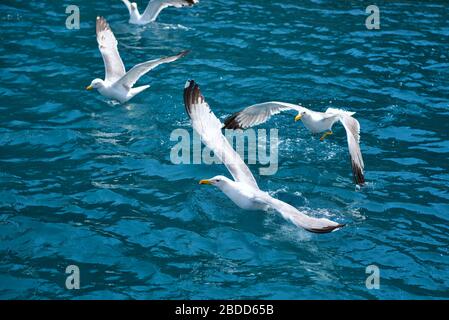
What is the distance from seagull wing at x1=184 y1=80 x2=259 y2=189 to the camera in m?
10.5

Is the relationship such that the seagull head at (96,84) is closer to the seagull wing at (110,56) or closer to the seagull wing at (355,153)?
the seagull wing at (110,56)

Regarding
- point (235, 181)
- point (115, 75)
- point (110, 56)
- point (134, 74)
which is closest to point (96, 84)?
point (115, 75)

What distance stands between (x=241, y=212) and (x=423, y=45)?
753cm

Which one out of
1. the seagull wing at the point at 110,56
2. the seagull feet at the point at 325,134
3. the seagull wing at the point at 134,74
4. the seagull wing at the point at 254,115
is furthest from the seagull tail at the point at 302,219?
the seagull wing at the point at 110,56

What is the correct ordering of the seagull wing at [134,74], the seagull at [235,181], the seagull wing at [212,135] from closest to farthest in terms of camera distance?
the seagull at [235,181], the seagull wing at [212,135], the seagull wing at [134,74]

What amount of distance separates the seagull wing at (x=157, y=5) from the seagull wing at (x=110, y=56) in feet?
8.91

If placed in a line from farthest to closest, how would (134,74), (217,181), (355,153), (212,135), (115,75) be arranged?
(115,75) < (134,74) < (212,135) < (355,153) < (217,181)

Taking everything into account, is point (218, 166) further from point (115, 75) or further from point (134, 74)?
point (115, 75)

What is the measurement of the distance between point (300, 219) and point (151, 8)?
30.6 feet

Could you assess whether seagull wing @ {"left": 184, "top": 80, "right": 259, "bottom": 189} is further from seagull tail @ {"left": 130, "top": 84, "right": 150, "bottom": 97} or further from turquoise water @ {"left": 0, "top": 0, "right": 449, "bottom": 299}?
seagull tail @ {"left": 130, "top": 84, "right": 150, "bottom": 97}

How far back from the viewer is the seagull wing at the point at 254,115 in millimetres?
11867

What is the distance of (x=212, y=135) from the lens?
1104 centimetres

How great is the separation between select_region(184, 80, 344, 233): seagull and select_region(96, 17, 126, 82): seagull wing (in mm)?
2820

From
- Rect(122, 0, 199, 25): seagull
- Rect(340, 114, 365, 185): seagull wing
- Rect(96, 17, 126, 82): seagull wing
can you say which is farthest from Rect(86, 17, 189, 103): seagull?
Rect(340, 114, 365, 185): seagull wing
